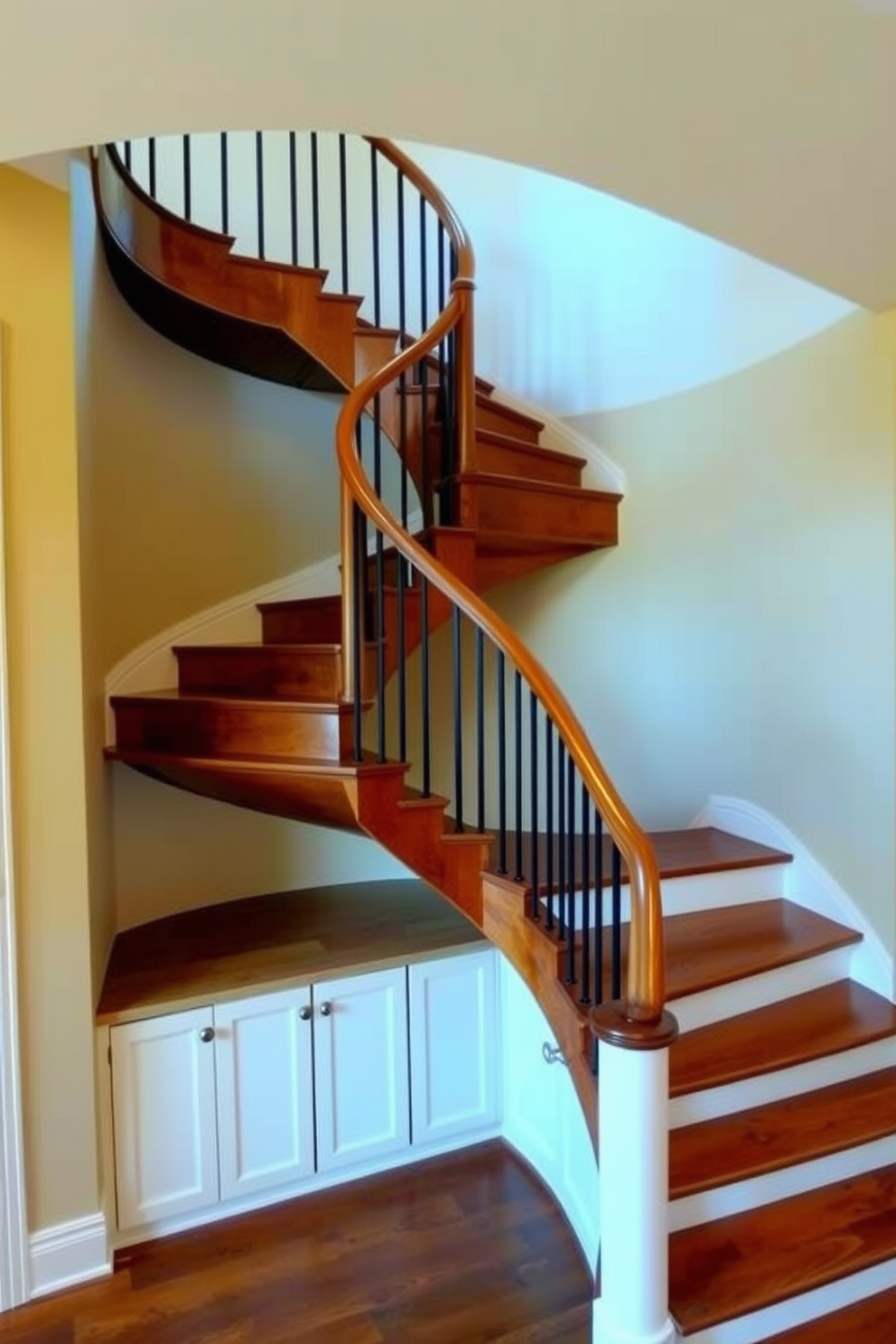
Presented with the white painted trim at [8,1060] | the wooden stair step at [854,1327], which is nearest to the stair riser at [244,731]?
the white painted trim at [8,1060]

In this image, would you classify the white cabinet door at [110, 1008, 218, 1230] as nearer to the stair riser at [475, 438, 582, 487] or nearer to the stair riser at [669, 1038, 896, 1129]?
the stair riser at [669, 1038, 896, 1129]

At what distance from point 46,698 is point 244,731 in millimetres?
501

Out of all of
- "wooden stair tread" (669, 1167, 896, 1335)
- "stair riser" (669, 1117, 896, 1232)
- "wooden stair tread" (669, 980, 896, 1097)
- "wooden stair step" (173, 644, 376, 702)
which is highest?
"wooden stair step" (173, 644, 376, 702)

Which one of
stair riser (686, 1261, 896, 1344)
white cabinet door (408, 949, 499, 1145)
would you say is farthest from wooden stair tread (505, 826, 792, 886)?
stair riser (686, 1261, 896, 1344)

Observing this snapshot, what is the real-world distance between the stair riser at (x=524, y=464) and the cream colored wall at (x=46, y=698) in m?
1.29

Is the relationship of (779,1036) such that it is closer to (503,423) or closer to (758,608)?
(758,608)

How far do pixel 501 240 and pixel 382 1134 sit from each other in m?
3.65

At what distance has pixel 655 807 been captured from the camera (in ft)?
10.2

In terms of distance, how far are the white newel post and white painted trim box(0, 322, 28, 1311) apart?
4.82 ft

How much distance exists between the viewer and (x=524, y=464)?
115 inches

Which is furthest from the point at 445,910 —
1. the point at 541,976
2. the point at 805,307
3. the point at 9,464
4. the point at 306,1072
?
the point at 805,307

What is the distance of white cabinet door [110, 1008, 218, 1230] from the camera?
2189 mm

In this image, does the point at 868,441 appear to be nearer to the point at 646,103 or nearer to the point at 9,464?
the point at 646,103

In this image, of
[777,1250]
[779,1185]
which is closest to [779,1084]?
[779,1185]
